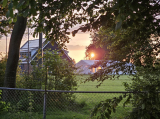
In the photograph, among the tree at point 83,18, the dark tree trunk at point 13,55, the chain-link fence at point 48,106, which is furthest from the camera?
the dark tree trunk at point 13,55

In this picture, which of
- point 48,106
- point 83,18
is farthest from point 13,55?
point 83,18

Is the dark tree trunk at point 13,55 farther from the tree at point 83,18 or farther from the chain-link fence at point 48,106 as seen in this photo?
the tree at point 83,18

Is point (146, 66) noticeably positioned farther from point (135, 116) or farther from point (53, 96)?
point (53, 96)

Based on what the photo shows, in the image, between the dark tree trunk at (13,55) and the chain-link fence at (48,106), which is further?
the dark tree trunk at (13,55)

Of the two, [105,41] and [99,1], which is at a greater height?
[99,1]

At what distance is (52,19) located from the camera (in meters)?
4.17

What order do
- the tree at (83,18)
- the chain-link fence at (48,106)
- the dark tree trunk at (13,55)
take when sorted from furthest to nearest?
the dark tree trunk at (13,55) → the chain-link fence at (48,106) → the tree at (83,18)

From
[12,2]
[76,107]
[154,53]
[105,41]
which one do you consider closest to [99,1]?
[105,41]

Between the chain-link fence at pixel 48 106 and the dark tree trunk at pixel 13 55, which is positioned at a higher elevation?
the dark tree trunk at pixel 13 55

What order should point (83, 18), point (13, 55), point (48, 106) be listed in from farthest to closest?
point (13, 55), point (48, 106), point (83, 18)

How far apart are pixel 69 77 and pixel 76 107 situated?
1316 millimetres

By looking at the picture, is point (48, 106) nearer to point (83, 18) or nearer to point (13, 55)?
point (13, 55)

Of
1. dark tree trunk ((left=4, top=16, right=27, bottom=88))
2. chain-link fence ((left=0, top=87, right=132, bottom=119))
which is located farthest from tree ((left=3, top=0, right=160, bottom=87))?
dark tree trunk ((left=4, top=16, right=27, bottom=88))

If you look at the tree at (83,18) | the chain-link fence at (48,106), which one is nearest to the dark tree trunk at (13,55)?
the chain-link fence at (48,106)
